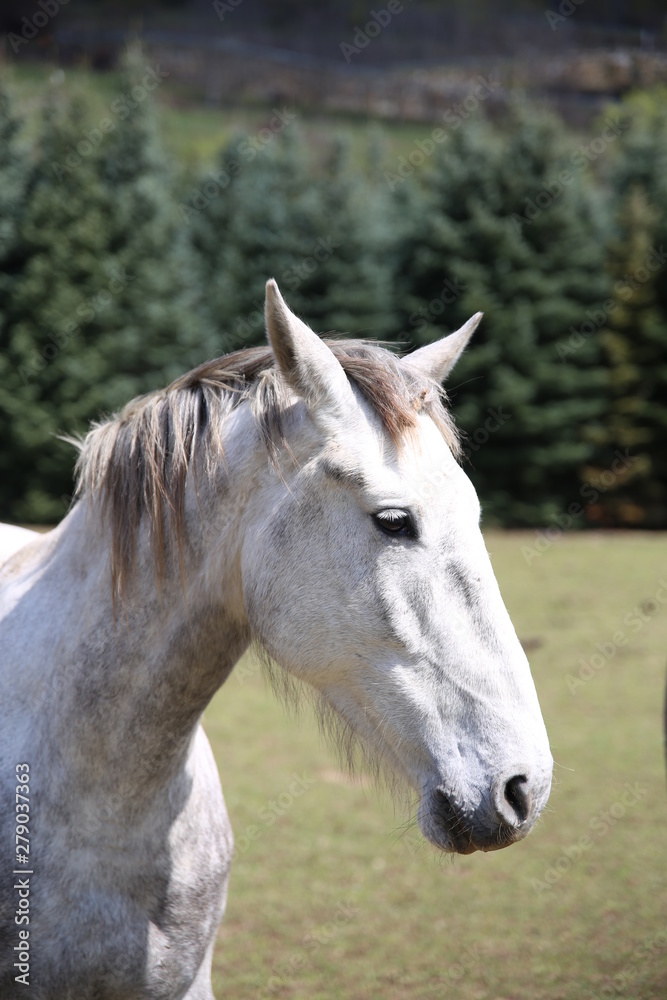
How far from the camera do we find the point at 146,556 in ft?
6.33

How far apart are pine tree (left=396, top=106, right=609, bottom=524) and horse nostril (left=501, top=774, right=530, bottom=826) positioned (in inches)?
535

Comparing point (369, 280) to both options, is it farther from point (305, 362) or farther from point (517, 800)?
point (517, 800)

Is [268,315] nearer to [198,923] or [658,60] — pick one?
[198,923]

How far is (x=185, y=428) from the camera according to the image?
1.94 metres

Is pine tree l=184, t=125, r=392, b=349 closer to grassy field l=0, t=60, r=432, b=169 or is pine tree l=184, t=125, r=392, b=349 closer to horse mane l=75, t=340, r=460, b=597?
grassy field l=0, t=60, r=432, b=169

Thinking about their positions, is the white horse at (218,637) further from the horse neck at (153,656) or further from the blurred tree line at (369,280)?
the blurred tree line at (369,280)

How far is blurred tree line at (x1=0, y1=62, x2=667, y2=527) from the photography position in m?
14.1

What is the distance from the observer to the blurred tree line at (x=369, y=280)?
14078mm

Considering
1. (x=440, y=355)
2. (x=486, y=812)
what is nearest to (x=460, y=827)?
(x=486, y=812)

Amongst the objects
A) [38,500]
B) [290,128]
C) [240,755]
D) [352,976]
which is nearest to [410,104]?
[290,128]

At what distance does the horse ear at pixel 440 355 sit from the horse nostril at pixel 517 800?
101 centimetres

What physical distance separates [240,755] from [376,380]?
5.45 metres

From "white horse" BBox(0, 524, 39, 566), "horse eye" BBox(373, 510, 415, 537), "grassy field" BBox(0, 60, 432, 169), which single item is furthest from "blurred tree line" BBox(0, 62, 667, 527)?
"horse eye" BBox(373, 510, 415, 537)

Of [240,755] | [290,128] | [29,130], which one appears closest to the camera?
[240,755]
